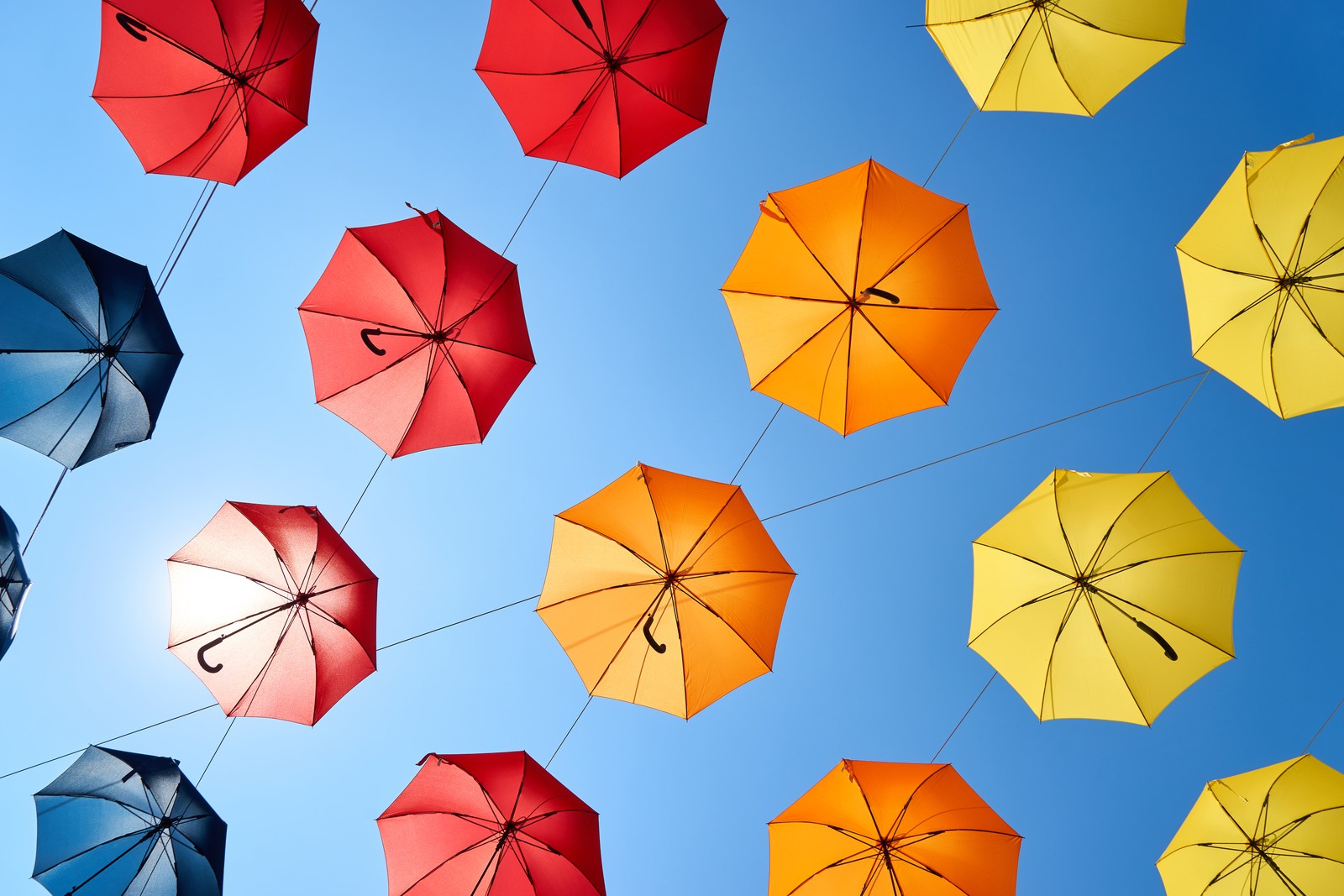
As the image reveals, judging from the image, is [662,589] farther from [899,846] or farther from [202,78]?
[202,78]

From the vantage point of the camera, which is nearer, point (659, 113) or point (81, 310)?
point (81, 310)

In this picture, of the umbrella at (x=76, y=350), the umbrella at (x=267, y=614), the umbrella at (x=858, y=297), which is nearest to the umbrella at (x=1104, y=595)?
the umbrella at (x=858, y=297)

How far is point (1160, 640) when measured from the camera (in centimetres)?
966

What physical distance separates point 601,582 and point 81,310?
20.6ft

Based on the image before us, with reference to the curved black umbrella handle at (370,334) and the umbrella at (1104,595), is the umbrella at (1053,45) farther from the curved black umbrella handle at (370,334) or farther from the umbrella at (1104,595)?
the curved black umbrella handle at (370,334)

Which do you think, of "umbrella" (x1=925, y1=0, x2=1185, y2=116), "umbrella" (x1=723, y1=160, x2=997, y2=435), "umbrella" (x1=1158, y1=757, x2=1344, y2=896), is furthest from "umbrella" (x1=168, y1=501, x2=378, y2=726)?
"umbrella" (x1=1158, y1=757, x2=1344, y2=896)

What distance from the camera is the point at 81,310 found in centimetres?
927

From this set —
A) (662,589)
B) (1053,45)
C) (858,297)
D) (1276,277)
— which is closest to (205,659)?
(662,589)

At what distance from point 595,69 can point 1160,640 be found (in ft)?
29.3

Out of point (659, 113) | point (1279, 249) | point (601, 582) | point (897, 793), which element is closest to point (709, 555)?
point (601, 582)

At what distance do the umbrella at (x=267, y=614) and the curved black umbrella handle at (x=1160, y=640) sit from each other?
885 cm

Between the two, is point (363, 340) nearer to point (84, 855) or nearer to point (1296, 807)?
point (84, 855)

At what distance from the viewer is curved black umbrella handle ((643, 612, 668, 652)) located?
9.59 meters

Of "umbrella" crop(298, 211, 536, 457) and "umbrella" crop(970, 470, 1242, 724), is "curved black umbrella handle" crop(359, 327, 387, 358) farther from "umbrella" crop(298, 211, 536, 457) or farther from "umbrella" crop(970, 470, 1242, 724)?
"umbrella" crop(970, 470, 1242, 724)
